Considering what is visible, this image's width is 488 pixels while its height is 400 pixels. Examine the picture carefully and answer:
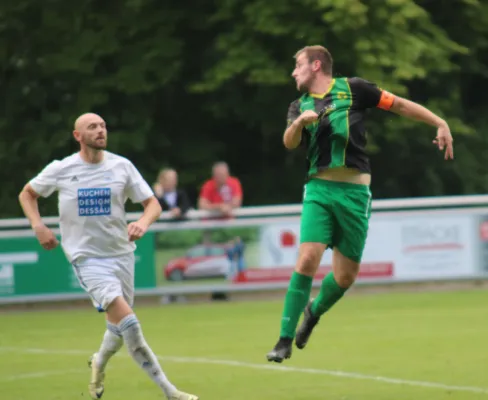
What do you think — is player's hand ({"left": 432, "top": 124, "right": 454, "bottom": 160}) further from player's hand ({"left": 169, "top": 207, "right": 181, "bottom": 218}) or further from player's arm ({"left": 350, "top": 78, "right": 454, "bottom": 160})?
player's hand ({"left": 169, "top": 207, "right": 181, "bottom": 218})

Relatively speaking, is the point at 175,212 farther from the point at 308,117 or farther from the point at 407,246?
the point at 308,117

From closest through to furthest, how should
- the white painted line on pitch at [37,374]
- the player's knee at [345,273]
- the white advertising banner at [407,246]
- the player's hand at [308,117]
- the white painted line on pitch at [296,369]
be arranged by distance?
1. the player's hand at [308,117]
2. the player's knee at [345,273]
3. the white painted line on pitch at [296,369]
4. the white painted line on pitch at [37,374]
5. the white advertising banner at [407,246]

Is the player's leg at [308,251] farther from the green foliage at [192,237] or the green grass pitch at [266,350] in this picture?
the green foliage at [192,237]

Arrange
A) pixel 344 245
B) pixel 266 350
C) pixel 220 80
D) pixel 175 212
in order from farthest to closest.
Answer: pixel 220 80 → pixel 175 212 → pixel 266 350 → pixel 344 245

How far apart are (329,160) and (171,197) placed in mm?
9404

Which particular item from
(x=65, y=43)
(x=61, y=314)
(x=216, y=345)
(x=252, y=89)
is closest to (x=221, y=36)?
(x=252, y=89)

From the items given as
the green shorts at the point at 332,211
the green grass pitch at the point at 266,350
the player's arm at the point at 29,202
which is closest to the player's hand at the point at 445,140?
the green shorts at the point at 332,211

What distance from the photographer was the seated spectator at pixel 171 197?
60.4ft

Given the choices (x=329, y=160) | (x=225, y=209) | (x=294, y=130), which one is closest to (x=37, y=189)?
(x=294, y=130)

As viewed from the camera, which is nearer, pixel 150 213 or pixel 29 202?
pixel 150 213

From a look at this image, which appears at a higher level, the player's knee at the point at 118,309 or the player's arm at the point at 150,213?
the player's arm at the point at 150,213

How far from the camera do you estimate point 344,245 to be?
9547 mm

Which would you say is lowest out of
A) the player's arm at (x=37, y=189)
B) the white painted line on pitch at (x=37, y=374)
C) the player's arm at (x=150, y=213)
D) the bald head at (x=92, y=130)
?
the white painted line on pitch at (x=37, y=374)

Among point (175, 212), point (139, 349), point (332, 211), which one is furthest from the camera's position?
point (175, 212)
